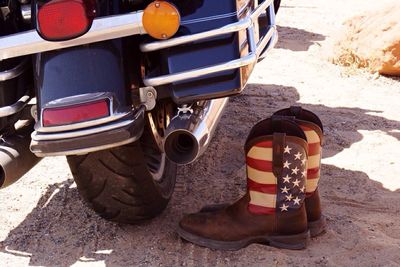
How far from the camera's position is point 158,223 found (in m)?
2.71

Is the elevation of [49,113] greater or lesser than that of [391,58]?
greater

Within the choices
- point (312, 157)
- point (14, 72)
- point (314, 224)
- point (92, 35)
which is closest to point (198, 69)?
point (92, 35)

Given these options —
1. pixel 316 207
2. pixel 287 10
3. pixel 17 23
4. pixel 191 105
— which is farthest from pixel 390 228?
pixel 287 10

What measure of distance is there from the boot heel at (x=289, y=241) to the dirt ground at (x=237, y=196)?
0.07 ft

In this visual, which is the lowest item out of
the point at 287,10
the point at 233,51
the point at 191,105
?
the point at 287,10

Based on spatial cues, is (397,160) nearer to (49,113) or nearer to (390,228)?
(390,228)

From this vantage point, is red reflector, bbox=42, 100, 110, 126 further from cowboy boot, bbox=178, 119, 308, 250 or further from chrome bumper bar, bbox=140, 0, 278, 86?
cowboy boot, bbox=178, 119, 308, 250

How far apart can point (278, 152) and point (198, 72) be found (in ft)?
2.16

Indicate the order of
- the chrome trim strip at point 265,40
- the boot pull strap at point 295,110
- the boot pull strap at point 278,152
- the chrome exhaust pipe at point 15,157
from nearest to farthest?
the chrome exhaust pipe at point 15,157 < the chrome trim strip at point 265,40 < the boot pull strap at point 278,152 < the boot pull strap at point 295,110

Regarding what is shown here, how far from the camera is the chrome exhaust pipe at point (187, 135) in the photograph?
6.26ft

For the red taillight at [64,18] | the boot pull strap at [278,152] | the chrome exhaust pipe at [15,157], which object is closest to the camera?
the red taillight at [64,18]

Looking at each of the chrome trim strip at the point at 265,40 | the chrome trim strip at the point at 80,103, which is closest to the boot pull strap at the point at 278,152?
the chrome trim strip at the point at 265,40

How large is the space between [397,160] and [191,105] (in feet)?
5.80

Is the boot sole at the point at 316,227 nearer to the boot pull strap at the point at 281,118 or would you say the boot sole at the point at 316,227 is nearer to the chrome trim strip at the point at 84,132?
the boot pull strap at the point at 281,118
